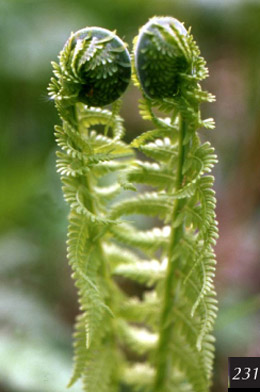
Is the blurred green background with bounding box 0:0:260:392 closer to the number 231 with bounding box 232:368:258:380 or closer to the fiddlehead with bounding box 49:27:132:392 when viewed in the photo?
the fiddlehead with bounding box 49:27:132:392

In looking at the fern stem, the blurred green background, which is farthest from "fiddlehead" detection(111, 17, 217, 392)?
the blurred green background

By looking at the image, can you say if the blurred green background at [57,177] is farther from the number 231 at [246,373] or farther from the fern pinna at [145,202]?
the number 231 at [246,373]

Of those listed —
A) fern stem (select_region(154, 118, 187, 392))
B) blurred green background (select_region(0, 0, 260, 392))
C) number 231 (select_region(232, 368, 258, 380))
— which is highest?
blurred green background (select_region(0, 0, 260, 392))

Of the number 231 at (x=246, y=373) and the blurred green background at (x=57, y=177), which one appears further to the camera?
the blurred green background at (x=57, y=177)

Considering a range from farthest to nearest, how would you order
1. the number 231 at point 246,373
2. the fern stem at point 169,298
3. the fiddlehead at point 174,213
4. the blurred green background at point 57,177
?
the blurred green background at point 57,177 → the number 231 at point 246,373 → the fern stem at point 169,298 → the fiddlehead at point 174,213

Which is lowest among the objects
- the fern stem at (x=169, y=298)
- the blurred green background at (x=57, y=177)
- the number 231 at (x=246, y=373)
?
the number 231 at (x=246, y=373)

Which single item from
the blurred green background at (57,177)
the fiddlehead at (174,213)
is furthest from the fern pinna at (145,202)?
the blurred green background at (57,177)

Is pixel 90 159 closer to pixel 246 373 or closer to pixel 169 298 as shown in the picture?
pixel 169 298

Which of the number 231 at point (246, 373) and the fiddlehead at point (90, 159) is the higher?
the fiddlehead at point (90, 159)
